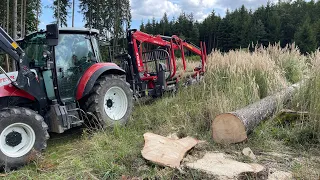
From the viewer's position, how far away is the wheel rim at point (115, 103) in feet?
18.2

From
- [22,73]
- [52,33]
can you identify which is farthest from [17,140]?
[52,33]

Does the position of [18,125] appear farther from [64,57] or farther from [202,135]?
[202,135]

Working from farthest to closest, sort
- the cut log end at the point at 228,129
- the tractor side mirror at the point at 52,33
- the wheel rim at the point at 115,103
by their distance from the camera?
the wheel rim at the point at 115,103
the tractor side mirror at the point at 52,33
the cut log end at the point at 228,129

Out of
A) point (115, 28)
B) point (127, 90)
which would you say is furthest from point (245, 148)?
point (115, 28)

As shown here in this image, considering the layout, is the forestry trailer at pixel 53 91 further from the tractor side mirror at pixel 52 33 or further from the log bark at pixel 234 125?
the log bark at pixel 234 125

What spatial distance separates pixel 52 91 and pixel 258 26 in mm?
52231

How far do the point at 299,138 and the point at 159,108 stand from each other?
3.02m

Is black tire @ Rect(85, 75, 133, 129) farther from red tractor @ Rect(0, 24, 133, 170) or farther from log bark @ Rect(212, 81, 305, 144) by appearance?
log bark @ Rect(212, 81, 305, 144)

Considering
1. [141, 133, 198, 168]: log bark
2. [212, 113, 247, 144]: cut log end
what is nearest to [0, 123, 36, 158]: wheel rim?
[141, 133, 198, 168]: log bark

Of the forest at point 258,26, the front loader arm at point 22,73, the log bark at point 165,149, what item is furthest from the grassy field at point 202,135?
the forest at point 258,26

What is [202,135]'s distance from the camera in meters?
4.68

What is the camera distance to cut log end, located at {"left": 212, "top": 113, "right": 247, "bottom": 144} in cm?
414

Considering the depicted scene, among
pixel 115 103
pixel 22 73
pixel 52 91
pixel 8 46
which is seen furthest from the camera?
pixel 115 103

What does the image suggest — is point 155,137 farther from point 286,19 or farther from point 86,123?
point 286,19
